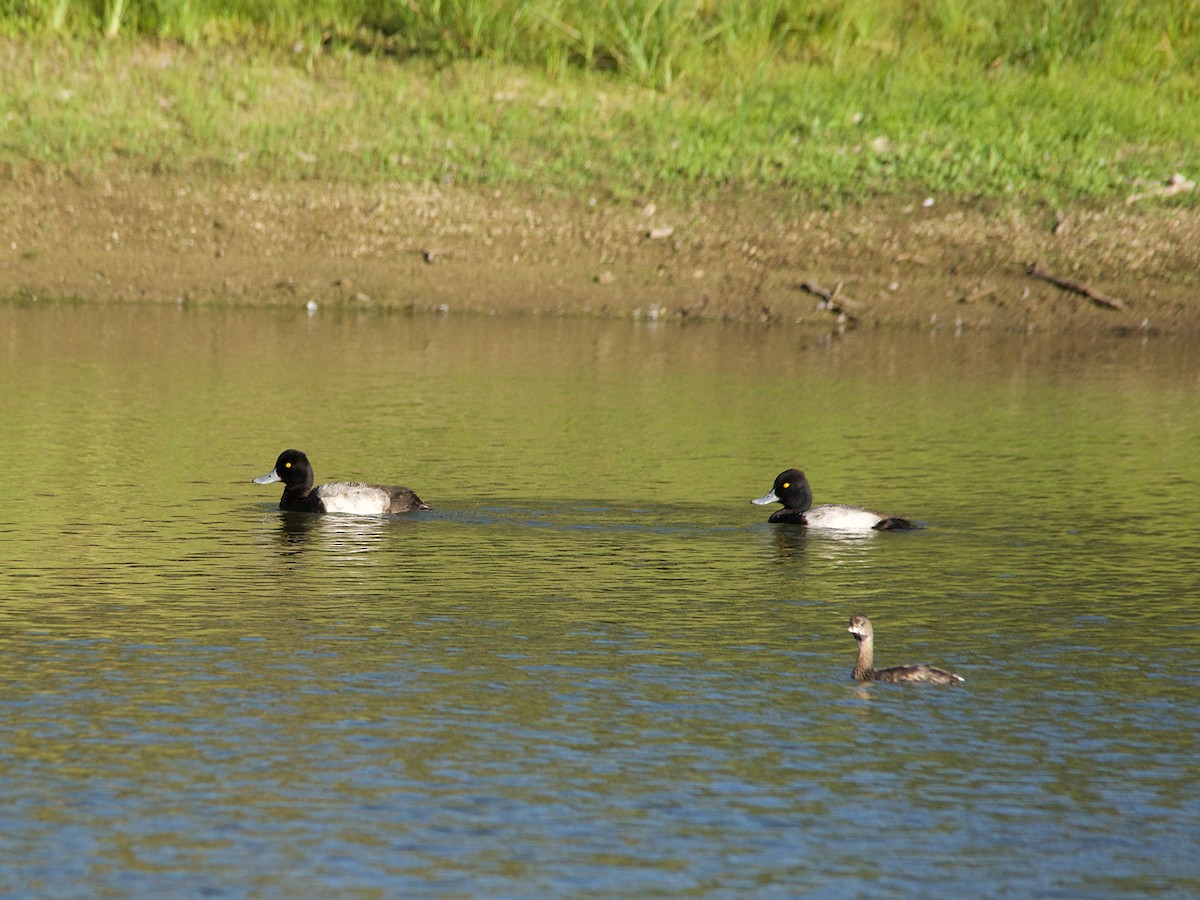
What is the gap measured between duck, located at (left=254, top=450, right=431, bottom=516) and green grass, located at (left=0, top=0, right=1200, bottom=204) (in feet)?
59.2

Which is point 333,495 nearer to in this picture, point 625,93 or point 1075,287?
point 1075,287

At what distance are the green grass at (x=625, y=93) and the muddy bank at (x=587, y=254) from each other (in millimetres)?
769

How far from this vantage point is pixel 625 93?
126 feet

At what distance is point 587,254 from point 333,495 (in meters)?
17.1

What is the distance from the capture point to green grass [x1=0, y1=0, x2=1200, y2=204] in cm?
3569

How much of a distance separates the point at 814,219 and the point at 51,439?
16994 millimetres

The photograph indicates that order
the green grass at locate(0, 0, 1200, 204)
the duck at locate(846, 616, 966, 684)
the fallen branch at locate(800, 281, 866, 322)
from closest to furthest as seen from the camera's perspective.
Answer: the duck at locate(846, 616, 966, 684)
the fallen branch at locate(800, 281, 866, 322)
the green grass at locate(0, 0, 1200, 204)

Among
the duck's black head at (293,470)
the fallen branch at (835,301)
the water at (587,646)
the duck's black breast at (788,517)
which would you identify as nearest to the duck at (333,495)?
the duck's black head at (293,470)

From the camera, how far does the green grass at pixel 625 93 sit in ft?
117

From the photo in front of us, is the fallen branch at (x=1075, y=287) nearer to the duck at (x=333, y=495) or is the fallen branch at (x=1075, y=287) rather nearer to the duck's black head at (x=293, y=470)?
the duck at (x=333, y=495)

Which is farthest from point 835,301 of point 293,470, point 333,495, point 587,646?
point 587,646

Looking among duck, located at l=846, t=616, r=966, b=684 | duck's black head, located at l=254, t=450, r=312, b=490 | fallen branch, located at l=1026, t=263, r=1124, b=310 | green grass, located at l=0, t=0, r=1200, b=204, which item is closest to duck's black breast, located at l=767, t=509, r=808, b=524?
duck's black head, located at l=254, t=450, r=312, b=490

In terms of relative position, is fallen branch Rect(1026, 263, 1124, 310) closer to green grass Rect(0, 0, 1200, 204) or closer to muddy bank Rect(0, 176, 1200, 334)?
muddy bank Rect(0, 176, 1200, 334)

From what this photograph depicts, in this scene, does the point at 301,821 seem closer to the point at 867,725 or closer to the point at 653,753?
the point at 653,753
